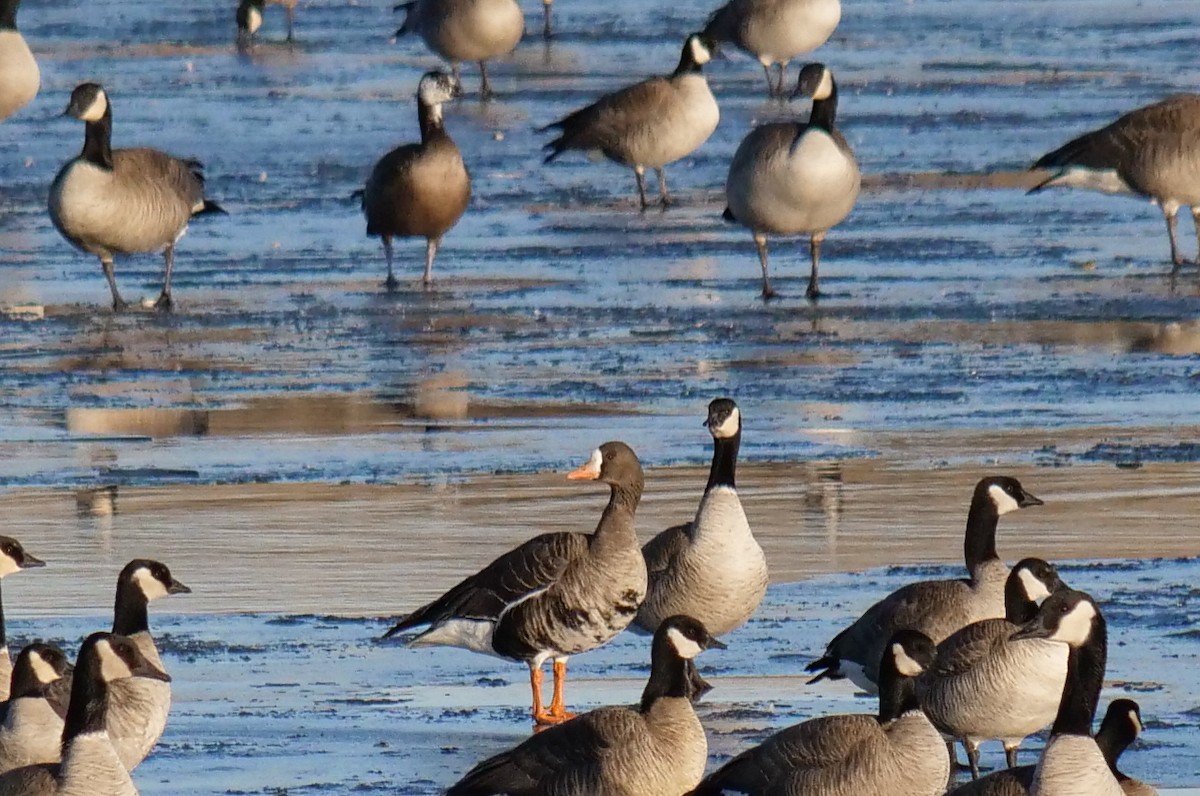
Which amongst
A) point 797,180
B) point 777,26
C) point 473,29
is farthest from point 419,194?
point 473,29

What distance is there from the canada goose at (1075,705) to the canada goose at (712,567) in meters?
1.95

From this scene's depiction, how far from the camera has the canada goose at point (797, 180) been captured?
17359 millimetres

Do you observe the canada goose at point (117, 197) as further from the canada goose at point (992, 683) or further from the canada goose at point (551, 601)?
the canada goose at point (992, 683)

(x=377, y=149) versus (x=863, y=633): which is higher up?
(x=377, y=149)

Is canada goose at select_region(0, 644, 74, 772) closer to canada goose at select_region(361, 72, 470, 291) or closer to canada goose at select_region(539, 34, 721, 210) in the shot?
canada goose at select_region(361, 72, 470, 291)

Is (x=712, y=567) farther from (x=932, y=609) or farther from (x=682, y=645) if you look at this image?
(x=682, y=645)

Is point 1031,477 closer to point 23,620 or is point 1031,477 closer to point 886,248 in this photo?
point 23,620

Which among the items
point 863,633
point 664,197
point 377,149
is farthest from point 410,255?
Answer: point 863,633

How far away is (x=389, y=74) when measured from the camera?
31000 mm

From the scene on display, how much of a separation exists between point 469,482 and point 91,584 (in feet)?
7.60

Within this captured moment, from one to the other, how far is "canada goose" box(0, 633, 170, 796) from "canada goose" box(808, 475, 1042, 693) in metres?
2.36

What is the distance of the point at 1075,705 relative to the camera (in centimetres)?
685

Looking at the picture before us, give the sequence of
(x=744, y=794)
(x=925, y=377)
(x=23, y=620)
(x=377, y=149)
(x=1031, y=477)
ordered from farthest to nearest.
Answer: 1. (x=377, y=149)
2. (x=925, y=377)
3. (x=1031, y=477)
4. (x=23, y=620)
5. (x=744, y=794)

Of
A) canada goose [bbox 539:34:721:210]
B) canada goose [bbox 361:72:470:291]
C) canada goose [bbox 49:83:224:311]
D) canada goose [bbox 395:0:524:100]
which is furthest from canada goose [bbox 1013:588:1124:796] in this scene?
canada goose [bbox 395:0:524:100]
